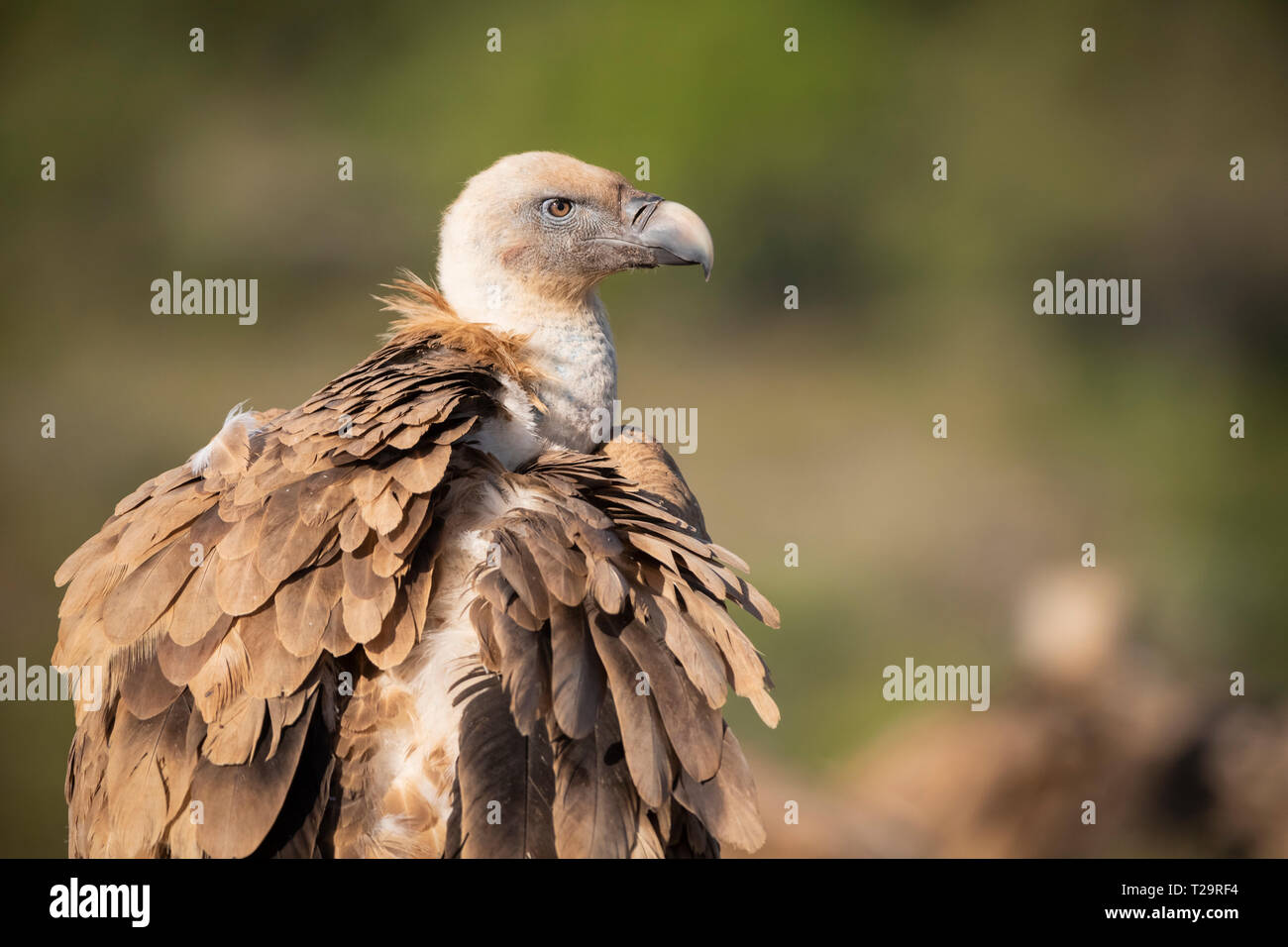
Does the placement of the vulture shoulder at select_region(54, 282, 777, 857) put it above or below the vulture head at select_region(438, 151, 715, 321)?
below

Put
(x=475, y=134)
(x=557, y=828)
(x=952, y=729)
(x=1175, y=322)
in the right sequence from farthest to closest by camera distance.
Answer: (x=1175, y=322) < (x=475, y=134) < (x=952, y=729) < (x=557, y=828)

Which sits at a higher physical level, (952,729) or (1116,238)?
(1116,238)

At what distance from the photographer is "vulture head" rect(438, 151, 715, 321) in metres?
2.84

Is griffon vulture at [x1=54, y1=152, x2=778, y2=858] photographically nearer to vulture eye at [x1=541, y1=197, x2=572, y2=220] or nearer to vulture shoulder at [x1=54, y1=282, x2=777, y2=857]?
vulture shoulder at [x1=54, y1=282, x2=777, y2=857]

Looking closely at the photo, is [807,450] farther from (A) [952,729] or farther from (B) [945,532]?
(A) [952,729]

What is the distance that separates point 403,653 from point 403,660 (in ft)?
0.05

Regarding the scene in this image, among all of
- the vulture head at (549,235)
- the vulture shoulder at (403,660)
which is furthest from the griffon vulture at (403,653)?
the vulture head at (549,235)

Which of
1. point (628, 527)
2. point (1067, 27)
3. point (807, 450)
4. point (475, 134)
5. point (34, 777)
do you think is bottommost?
point (34, 777)

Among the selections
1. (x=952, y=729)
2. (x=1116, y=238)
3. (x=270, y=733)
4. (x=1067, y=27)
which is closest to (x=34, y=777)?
(x=952, y=729)

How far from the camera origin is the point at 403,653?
77.4 inches

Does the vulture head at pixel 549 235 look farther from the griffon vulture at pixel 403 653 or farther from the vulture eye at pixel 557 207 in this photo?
the griffon vulture at pixel 403 653

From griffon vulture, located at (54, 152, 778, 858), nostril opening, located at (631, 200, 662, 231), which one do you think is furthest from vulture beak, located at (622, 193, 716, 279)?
griffon vulture, located at (54, 152, 778, 858)

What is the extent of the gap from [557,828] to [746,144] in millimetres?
7330

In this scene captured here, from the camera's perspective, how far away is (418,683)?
1.98 meters
